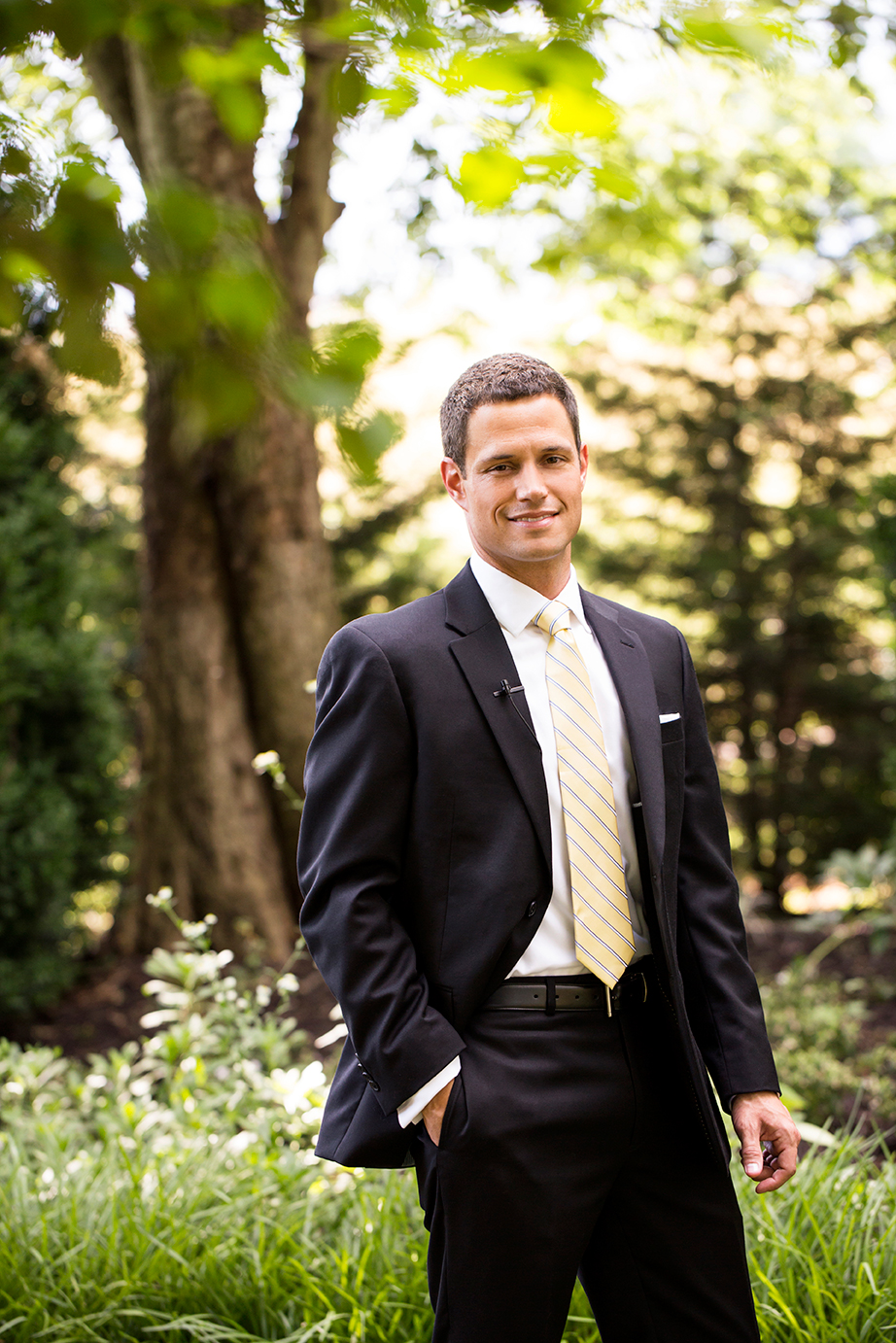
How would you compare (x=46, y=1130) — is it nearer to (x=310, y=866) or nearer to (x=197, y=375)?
(x=310, y=866)

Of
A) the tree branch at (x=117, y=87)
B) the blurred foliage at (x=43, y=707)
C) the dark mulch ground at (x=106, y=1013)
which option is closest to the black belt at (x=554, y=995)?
the dark mulch ground at (x=106, y=1013)

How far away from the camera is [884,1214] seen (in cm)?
271

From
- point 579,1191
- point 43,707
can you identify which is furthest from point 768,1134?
point 43,707

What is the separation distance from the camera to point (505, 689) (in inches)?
75.1

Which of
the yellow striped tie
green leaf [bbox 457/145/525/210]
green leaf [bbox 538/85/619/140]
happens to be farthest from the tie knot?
green leaf [bbox 538/85/619/140]

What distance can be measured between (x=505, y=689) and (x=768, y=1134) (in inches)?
39.2

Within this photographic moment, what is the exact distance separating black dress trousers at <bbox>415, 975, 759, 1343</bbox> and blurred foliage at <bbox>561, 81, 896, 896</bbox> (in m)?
7.87

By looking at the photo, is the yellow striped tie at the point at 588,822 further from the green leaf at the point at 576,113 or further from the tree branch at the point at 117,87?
the tree branch at the point at 117,87

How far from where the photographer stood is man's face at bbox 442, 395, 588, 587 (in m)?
1.94

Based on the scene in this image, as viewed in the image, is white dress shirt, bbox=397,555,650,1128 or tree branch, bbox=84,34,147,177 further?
tree branch, bbox=84,34,147,177

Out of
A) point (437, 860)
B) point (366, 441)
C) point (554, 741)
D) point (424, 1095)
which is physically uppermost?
point (366, 441)

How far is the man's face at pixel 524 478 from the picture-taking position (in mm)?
1938

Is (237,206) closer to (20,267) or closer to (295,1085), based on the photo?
(20,267)

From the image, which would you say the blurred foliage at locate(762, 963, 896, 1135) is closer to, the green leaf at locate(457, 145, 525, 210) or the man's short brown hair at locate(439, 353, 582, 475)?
the man's short brown hair at locate(439, 353, 582, 475)
